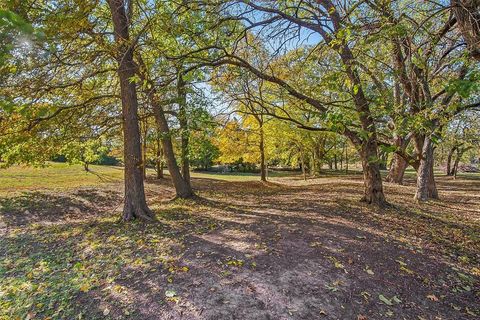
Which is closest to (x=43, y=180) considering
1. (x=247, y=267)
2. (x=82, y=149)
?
(x=82, y=149)

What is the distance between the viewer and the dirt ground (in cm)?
325

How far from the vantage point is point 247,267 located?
4117 mm

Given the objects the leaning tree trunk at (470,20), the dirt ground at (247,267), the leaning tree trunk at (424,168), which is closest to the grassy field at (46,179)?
the dirt ground at (247,267)

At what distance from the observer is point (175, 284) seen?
144 inches

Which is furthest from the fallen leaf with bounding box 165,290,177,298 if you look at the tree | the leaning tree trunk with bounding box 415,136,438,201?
the leaning tree trunk with bounding box 415,136,438,201

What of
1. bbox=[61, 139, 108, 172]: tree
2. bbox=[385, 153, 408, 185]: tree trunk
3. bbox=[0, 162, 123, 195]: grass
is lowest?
bbox=[0, 162, 123, 195]: grass

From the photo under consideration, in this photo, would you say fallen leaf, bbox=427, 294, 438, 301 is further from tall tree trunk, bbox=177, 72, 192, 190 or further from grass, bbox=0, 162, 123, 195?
grass, bbox=0, 162, 123, 195

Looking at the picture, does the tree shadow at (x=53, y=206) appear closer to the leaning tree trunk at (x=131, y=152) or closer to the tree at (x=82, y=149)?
the tree at (x=82, y=149)

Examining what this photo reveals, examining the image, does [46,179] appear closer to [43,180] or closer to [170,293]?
[43,180]

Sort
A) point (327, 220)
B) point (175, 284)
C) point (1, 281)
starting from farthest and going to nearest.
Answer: point (327, 220) < point (1, 281) < point (175, 284)

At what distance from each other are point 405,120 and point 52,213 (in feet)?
32.0

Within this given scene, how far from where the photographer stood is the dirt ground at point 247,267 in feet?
10.7

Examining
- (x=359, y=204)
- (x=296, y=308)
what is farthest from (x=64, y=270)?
(x=359, y=204)

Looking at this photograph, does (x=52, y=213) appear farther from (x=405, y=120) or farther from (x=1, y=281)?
(x=405, y=120)
